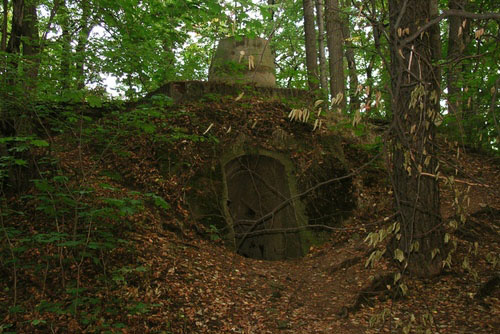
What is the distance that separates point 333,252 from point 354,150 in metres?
3.16

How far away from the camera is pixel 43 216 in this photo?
6.33 metres

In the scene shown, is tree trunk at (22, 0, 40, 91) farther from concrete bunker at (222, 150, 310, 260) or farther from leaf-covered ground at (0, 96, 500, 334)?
concrete bunker at (222, 150, 310, 260)

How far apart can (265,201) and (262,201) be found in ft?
0.26

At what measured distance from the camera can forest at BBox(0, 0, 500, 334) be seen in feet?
11.8

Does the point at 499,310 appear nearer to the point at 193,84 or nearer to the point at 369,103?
the point at 369,103

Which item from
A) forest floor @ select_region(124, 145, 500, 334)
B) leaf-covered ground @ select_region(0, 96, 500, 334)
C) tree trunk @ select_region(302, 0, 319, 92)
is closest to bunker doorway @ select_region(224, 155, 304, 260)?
leaf-covered ground @ select_region(0, 96, 500, 334)

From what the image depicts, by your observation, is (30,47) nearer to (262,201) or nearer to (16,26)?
(16,26)

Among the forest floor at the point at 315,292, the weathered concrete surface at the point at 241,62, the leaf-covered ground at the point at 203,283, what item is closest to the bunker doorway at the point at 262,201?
the leaf-covered ground at the point at 203,283

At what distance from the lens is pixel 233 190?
947 centimetres

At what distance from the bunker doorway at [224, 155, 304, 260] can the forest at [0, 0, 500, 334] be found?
0.04m

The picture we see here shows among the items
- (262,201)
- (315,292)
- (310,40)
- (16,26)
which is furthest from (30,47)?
(310,40)

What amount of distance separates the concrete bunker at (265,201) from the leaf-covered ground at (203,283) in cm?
84

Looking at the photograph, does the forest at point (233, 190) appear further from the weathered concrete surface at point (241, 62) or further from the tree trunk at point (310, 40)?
the tree trunk at point (310, 40)

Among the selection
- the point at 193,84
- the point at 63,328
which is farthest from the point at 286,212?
the point at 63,328
